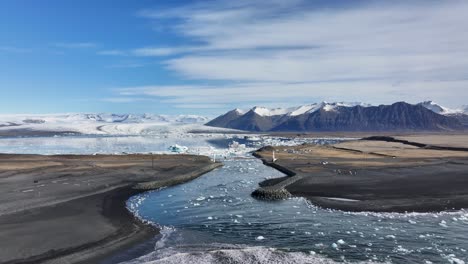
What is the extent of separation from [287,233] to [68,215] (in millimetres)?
11582

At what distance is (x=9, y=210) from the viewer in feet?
76.5

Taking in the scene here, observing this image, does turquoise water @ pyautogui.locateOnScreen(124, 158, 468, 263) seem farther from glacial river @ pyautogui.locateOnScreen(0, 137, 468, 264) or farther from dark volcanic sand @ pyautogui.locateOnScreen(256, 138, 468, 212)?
dark volcanic sand @ pyautogui.locateOnScreen(256, 138, 468, 212)

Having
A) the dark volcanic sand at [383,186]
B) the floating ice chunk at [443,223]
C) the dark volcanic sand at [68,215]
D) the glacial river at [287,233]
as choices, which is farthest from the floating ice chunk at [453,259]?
the dark volcanic sand at [68,215]

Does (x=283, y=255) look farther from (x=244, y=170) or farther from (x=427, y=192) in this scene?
(x=244, y=170)

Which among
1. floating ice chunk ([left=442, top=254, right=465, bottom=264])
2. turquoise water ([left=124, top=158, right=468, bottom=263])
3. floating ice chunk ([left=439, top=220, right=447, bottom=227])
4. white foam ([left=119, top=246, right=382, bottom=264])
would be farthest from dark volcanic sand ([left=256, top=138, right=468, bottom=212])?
white foam ([left=119, top=246, right=382, bottom=264])

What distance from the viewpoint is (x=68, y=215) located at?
23.1m

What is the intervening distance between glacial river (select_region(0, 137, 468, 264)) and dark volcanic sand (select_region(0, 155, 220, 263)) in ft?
4.56

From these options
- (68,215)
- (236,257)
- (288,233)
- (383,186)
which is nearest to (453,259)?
(288,233)

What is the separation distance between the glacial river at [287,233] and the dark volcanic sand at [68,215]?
139 centimetres

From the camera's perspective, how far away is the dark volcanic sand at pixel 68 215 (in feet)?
54.8

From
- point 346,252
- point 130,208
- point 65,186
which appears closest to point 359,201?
point 346,252

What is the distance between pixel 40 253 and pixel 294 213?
12.9 m

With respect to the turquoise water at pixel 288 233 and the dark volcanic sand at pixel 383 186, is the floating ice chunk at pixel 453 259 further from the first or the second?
the dark volcanic sand at pixel 383 186

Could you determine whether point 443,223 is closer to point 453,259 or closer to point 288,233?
point 453,259
